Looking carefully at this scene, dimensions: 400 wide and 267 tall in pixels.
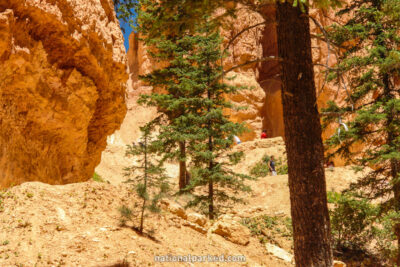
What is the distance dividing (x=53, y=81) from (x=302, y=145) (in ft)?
17.6

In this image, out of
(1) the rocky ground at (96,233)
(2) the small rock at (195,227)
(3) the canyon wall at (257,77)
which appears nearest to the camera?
(1) the rocky ground at (96,233)

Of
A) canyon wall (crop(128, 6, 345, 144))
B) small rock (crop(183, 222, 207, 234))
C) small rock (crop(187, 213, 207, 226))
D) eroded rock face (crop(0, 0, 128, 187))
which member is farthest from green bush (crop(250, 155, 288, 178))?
eroded rock face (crop(0, 0, 128, 187))

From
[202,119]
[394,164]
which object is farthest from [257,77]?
[394,164]

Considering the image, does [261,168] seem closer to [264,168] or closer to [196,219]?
[264,168]

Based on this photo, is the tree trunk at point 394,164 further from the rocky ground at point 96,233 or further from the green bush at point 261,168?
the green bush at point 261,168

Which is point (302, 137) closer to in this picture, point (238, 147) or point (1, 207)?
point (1, 207)

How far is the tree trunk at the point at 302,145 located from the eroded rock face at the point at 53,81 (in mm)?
4511

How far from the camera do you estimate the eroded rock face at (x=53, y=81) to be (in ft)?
19.4

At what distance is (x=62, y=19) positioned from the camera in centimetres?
644

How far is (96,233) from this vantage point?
17.2 feet

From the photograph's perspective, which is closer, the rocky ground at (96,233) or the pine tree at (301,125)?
the pine tree at (301,125)

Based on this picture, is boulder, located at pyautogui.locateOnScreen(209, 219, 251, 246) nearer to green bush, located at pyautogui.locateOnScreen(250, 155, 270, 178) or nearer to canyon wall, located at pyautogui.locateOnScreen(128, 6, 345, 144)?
green bush, located at pyautogui.locateOnScreen(250, 155, 270, 178)

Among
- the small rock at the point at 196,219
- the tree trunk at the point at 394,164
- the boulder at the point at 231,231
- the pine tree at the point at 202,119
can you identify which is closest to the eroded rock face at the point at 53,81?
the small rock at the point at 196,219

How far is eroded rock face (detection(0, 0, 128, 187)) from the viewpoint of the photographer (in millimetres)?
5922
